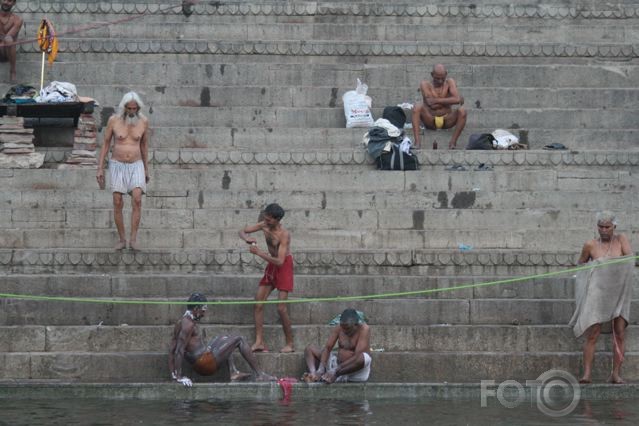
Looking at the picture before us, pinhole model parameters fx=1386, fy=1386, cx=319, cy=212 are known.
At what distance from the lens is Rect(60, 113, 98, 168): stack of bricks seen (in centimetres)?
1437

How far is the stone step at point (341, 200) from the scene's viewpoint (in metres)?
13.7

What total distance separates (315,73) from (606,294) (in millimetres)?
5714

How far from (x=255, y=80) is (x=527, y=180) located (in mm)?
3642

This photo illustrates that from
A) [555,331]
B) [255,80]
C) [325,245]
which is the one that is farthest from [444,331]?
[255,80]

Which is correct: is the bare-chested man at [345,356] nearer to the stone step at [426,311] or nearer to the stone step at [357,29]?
the stone step at [426,311]

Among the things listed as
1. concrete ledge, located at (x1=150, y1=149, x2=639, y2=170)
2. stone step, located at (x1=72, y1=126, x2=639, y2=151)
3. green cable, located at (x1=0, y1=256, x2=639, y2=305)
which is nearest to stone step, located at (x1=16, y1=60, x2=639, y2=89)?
stone step, located at (x1=72, y1=126, x2=639, y2=151)

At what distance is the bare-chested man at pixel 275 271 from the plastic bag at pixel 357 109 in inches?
140

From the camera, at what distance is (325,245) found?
13492 millimetres

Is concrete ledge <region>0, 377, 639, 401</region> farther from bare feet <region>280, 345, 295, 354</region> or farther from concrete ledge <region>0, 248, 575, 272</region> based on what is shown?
concrete ledge <region>0, 248, 575, 272</region>

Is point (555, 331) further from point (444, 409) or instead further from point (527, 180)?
point (527, 180)

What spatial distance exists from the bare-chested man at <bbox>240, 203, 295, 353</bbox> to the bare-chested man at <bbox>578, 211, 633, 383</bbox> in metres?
2.50

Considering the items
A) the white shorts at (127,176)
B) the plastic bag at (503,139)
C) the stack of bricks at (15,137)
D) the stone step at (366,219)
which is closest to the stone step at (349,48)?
the plastic bag at (503,139)

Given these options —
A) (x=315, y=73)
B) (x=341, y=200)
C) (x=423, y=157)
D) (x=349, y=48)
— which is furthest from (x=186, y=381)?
(x=349, y=48)

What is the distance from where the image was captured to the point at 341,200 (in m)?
13.9
